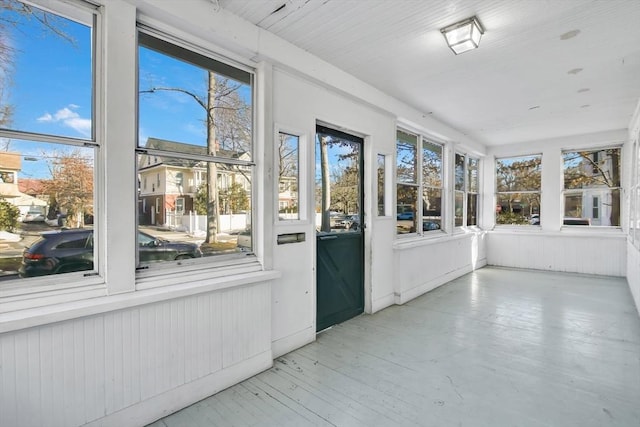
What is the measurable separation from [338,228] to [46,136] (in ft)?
8.97

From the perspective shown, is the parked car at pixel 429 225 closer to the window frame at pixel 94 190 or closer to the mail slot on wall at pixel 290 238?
the mail slot on wall at pixel 290 238

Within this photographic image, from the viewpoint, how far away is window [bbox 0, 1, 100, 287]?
5.53 feet

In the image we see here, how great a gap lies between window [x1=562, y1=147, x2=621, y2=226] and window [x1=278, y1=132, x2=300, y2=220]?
6445mm

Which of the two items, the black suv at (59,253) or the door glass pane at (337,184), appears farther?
the door glass pane at (337,184)

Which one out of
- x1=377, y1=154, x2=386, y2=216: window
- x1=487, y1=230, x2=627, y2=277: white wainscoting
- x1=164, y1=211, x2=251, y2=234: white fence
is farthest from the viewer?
x1=487, y1=230, x2=627, y2=277: white wainscoting

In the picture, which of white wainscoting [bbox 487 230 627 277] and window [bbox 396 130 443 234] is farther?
white wainscoting [bbox 487 230 627 277]

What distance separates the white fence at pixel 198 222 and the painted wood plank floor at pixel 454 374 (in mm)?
1230

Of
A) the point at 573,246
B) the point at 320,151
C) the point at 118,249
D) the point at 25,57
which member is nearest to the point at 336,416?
the point at 118,249

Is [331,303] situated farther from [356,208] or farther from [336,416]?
[336,416]

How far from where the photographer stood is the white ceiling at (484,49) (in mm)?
2404

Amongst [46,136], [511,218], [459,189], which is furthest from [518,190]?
[46,136]

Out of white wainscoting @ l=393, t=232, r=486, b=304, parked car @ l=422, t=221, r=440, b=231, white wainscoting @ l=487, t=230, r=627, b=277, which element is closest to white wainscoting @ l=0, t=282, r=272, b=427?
white wainscoting @ l=393, t=232, r=486, b=304

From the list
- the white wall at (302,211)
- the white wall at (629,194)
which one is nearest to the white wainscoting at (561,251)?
the white wall at (629,194)

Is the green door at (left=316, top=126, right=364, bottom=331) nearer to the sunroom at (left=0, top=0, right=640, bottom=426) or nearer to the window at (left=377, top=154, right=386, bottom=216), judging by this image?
the sunroom at (left=0, top=0, right=640, bottom=426)
